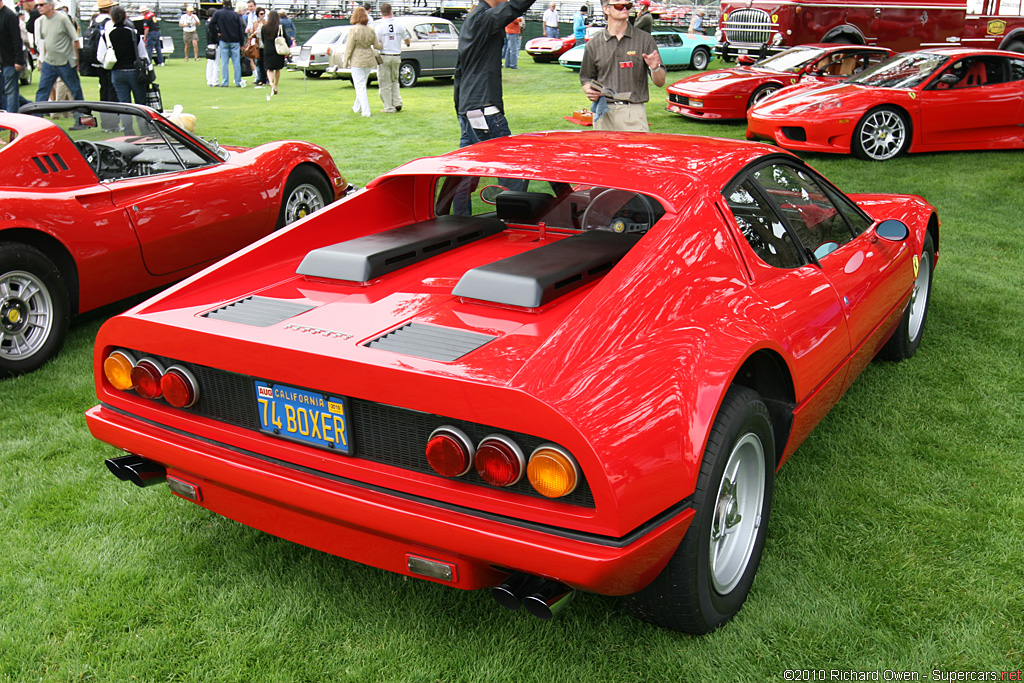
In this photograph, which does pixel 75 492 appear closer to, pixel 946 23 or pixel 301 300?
pixel 301 300

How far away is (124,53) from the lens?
1127 cm

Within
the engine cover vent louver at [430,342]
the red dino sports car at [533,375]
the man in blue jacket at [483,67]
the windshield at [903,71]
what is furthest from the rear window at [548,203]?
the windshield at [903,71]

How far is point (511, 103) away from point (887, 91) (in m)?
7.23

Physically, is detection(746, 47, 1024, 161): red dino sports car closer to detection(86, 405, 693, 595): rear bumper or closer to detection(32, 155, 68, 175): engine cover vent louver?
detection(32, 155, 68, 175): engine cover vent louver

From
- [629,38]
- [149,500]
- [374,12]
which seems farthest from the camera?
[374,12]

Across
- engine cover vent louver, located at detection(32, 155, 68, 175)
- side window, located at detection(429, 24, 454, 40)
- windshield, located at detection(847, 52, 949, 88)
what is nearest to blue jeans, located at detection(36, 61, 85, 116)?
engine cover vent louver, located at detection(32, 155, 68, 175)

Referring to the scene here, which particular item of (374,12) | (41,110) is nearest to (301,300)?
(41,110)

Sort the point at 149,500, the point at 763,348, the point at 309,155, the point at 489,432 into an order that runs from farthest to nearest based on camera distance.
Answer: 1. the point at 309,155
2. the point at 149,500
3. the point at 763,348
4. the point at 489,432

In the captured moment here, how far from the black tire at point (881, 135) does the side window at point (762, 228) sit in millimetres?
7208

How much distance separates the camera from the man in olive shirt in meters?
7.20

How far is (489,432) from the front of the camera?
2.01 meters

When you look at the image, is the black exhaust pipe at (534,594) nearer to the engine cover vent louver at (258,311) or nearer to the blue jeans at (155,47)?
the engine cover vent louver at (258,311)

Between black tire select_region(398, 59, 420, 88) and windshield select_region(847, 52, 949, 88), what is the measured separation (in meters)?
11.1

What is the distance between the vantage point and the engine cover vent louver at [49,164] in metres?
4.58
